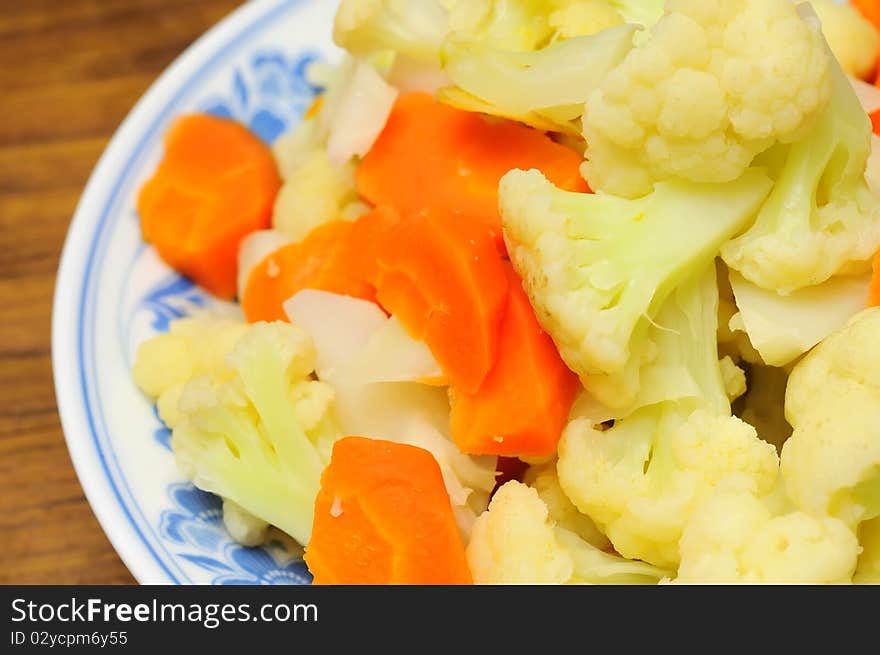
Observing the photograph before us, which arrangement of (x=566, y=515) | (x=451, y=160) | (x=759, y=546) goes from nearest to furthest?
(x=759, y=546)
(x=566, y=515)
(x=451, y=160)

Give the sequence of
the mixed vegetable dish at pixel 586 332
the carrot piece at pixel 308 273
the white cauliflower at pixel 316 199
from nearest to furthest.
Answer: the mixed vegetable dish at pixel 586 332 → the carrot piece at pixel 308 273 → the white cauliflower at pixel 316 199

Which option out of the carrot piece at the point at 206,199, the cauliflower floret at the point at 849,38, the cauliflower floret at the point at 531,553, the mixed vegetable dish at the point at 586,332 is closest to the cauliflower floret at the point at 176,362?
the mixed vegetable dish at the point at 586,332

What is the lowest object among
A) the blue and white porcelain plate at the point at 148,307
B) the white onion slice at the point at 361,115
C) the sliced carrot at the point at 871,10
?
the blue and white porcelain plate at the point at 148,307

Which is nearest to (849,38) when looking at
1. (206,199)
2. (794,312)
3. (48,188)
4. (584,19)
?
(584,19)

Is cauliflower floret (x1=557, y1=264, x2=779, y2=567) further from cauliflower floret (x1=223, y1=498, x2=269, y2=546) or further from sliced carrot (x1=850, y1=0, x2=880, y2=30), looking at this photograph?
sliced carrot (x1=850, y1=0, x2=880, y2=30)

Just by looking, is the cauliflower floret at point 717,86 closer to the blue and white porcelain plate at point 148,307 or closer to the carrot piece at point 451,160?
the carrot piece at point 451,160

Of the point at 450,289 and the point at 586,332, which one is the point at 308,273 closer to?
the point at 450,289

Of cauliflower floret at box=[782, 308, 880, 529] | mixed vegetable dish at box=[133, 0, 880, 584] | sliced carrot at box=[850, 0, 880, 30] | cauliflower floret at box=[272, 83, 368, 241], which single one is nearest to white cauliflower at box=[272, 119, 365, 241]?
cauliflower floret at box=[272, 83, 368, 241]
